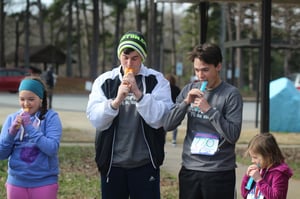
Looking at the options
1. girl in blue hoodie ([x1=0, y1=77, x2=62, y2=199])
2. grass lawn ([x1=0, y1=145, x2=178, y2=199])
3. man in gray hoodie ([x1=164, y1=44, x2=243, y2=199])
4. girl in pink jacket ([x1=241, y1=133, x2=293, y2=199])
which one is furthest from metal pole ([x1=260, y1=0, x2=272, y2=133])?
girl in blue hoodie ([x1=0, y1=77, x2=62, y2=199])

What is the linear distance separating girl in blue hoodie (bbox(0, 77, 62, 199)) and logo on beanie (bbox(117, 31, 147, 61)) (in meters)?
0.72

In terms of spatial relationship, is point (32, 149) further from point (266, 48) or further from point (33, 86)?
point (266, 48)

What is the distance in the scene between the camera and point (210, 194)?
12.3 feet

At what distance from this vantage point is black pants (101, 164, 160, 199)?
3821 millimetres

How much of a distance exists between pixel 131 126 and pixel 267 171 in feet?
3.11

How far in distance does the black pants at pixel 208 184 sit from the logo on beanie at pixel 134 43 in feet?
2.88

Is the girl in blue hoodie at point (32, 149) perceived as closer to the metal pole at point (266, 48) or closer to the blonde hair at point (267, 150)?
the blonde hair at point (267, 150)

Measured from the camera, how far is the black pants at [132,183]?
12.5 feet

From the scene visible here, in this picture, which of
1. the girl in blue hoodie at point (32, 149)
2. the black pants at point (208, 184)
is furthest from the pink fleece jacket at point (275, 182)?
the girl in blue hoodie at point (32, 149)

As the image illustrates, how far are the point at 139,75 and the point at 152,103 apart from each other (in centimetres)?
28

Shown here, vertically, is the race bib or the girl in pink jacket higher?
the race bib

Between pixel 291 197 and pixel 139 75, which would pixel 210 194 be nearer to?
pixel 139 75

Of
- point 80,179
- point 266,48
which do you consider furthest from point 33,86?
point 266,48

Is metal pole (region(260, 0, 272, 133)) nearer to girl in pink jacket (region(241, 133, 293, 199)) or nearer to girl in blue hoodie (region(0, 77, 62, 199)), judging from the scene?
girl in pink jacket (region(241, 133, 293, 199))
